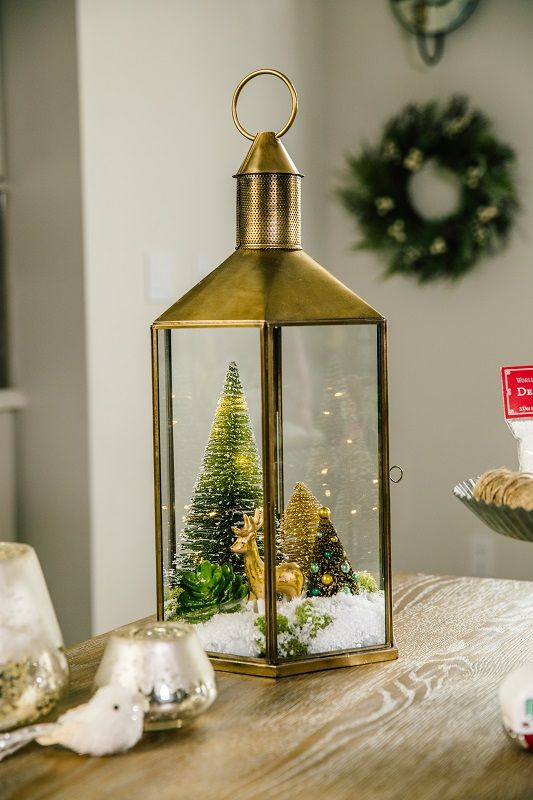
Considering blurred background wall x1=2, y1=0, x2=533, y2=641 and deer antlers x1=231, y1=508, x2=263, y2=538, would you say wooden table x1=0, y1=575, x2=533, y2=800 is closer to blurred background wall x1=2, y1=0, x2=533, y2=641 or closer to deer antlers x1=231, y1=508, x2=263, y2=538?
deer antlers x1=231, y1=508, x2=263, y2=538

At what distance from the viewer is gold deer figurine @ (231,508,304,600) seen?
974 millimetres

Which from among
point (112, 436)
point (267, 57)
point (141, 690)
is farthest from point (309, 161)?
point (141, 690)

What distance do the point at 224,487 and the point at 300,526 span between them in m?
0.09

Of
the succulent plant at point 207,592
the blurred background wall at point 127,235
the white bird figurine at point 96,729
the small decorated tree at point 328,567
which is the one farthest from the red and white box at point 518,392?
the blurred background wall at point 127,235

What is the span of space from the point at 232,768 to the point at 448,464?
2295 mm

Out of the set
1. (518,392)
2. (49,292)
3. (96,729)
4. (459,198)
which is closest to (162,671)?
(96,729)

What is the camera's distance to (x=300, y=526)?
1.00 metres

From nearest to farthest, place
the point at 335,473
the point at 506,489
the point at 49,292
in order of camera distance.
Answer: the point at 506,489 < the point at 335,473 < the point at 49,292

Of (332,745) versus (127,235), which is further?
(127,235)

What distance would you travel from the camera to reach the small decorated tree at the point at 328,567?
1.01 m

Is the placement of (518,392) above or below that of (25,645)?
above

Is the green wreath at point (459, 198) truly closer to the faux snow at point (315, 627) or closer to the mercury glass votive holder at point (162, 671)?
the faux snow at point (315, 627)

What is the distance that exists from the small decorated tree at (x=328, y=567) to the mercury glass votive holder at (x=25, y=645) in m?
0.30

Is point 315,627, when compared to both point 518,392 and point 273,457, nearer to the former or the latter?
point 273,457
